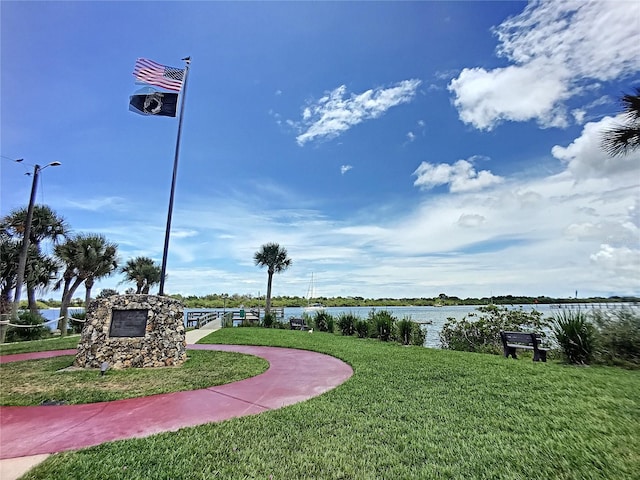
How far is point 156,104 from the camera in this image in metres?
10.5

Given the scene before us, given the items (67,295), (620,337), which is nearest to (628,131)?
(620,337)

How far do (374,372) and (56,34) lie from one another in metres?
12.2

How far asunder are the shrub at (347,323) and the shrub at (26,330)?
13.0m

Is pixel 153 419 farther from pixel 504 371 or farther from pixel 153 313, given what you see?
pixel 504 371

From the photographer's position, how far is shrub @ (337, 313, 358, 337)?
51.5 ft

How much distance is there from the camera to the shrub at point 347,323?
15688 mm

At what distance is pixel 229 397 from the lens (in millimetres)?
5348

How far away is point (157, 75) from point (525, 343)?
13.2 metres

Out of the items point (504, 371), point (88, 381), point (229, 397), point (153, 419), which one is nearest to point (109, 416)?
point (153, 419)

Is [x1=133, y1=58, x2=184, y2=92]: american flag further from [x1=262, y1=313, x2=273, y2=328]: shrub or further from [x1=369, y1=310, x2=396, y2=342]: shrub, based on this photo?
[x1=262, y1=313, x2=273, y2=328]: shrub

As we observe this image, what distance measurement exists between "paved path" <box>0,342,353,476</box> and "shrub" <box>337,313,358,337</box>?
29.1ft

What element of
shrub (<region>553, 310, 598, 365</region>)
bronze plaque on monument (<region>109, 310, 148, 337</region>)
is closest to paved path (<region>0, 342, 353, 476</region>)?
bronze plaque on monument (<region>109, 310, 148, 337</region>)

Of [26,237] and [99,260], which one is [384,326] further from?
→ [99,260]

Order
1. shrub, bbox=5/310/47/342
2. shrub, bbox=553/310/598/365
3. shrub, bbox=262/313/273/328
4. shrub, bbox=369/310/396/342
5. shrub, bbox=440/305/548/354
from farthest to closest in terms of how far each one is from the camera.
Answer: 1. shrub, bbox=262/313/273/328
2. shrub, bbox=5/310/47/342
3. shrub, bbox=369/310/396/342
4. shrub, bbox=440/305/548/354
5. shrub, bbox=553/310/598/365
